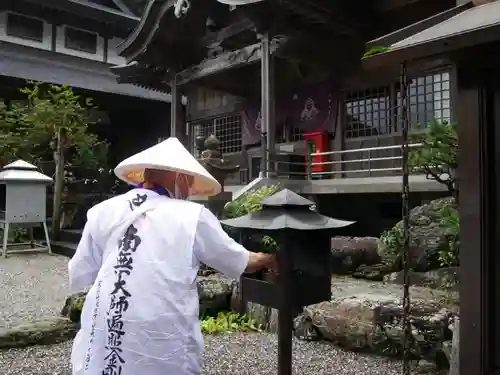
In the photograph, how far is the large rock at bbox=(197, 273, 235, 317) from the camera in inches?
246

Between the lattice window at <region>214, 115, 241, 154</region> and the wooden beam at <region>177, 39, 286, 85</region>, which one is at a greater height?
the wooden beam at <region>177, 39, 286, 85</region>

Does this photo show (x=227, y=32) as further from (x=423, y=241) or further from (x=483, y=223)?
(x=483, y=223)

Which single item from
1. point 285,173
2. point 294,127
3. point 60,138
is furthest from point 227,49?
point 60,138

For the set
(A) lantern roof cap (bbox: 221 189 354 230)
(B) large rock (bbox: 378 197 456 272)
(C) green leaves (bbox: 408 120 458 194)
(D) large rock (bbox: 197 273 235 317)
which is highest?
(C) green leaves (bbox: 408 120 458 194)

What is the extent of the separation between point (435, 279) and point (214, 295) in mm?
2941

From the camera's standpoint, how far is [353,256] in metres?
8.09

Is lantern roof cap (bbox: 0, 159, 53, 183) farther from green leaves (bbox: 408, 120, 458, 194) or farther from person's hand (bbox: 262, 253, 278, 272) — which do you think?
person's hand (bbox: 262, 253, 278, 272)

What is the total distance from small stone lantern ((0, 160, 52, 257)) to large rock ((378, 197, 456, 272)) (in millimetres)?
8474

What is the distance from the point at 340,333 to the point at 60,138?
10.7 meters

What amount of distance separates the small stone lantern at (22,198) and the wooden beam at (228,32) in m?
5.30

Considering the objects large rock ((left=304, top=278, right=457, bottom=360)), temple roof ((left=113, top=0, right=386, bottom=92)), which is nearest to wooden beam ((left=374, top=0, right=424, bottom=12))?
temple roof ((left=113, top=0, right=386, bottom=92))

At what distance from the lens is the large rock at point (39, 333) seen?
530 cm

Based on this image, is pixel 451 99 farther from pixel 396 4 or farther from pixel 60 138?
pixel 60 138

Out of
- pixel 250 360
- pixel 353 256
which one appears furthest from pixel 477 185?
pixel 353 256
